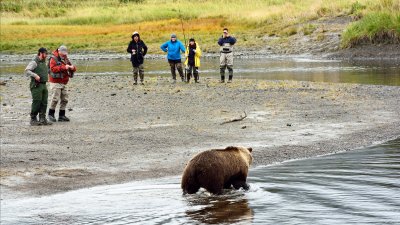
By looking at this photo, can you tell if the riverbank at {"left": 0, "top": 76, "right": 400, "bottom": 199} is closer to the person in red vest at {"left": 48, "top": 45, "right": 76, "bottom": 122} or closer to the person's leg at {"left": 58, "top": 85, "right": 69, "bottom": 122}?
the person's leg at {"left": 58, "top": 85, "right": 69, "bottom": 122}

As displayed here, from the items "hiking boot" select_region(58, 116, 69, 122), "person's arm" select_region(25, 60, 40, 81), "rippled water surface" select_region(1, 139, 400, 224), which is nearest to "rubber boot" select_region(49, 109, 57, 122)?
"hiking boot" select_region(58, 116, 69, 122)

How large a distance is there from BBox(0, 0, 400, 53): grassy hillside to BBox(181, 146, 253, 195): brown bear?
28.8 m

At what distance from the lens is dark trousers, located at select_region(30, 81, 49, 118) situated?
1723 cm

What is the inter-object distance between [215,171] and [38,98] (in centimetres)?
759

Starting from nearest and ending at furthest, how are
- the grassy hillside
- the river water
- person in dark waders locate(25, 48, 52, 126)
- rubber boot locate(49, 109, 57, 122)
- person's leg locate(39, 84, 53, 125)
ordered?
person in dark waders locate(25, 48, 52, 126), person's leg locate(39, 84, 53, 125), rubber boot locate(49, 109, 57, 122), the river water, the grassy hillside

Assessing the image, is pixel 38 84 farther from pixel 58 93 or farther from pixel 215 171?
pixel 215 171

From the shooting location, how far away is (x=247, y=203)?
11.1 m

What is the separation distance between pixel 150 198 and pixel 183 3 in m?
60.8

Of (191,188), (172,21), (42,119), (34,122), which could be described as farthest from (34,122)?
(172,21)

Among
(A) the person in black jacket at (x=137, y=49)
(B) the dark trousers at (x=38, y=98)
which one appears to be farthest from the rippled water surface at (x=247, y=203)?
(A) the person in black jacket at (x=137, y=49)

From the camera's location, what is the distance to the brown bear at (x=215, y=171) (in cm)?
1054

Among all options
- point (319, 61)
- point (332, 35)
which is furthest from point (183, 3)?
point (319, 61)

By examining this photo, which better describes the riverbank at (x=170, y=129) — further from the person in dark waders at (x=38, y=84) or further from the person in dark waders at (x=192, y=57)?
the person in dark waders at (x=192, y=57)

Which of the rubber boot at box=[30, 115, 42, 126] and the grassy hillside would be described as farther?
the grassy hillside
